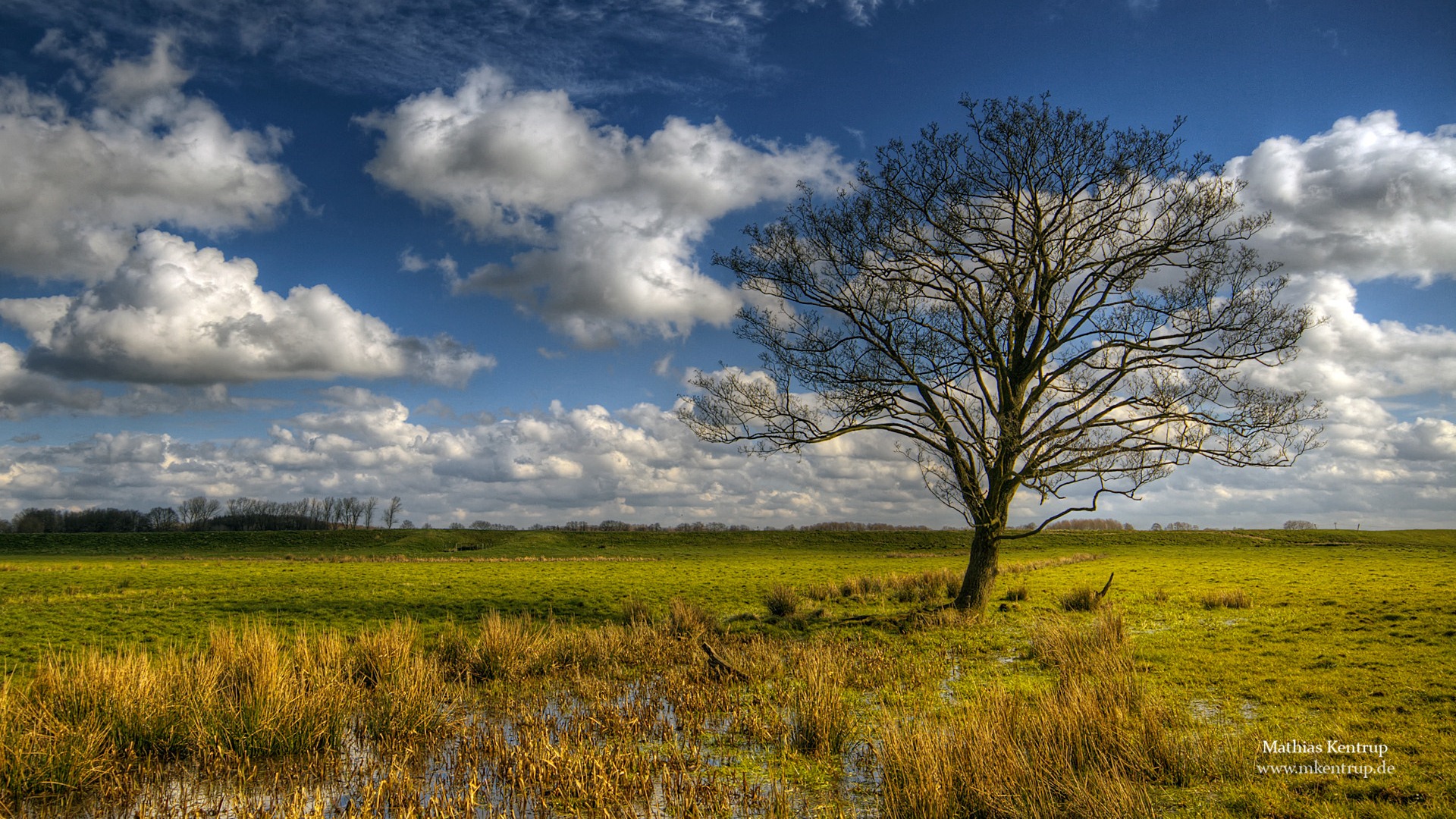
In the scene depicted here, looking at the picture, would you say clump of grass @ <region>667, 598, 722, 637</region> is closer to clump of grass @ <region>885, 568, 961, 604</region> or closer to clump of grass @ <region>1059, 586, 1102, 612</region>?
clump of grass @ <region>885, 568, 961, 604</region>

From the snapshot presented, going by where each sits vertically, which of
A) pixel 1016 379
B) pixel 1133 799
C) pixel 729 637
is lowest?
pixel 729 637

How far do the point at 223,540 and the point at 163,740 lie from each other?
94221mm

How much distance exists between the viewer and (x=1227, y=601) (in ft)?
68.2

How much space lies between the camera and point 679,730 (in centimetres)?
888

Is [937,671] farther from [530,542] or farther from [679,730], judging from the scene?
[530,542]

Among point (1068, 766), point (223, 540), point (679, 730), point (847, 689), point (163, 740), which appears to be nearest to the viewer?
point (1068, 766)

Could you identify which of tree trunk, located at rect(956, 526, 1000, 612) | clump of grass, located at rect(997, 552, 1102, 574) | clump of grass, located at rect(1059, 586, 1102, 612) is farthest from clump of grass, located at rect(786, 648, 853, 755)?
clump of grass, located at rect(997, 552, 1102, 574)

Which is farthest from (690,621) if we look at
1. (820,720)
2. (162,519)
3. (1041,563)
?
(162,519)

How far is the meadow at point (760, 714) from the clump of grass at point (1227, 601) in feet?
0.38

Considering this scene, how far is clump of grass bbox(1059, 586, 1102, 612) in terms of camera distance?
19594 millimetres

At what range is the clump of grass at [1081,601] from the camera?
19594 mm

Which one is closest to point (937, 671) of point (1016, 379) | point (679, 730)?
point (679, 730)

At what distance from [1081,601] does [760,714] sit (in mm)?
14711

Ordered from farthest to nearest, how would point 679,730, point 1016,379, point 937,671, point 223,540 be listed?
point 223,540 < point 1016,379 < point 937,671 < point 679,730
